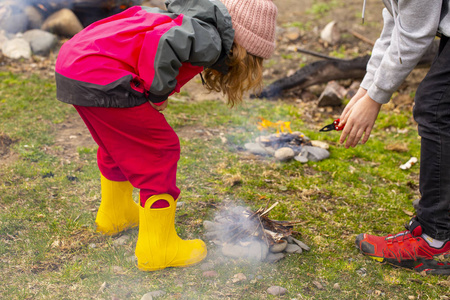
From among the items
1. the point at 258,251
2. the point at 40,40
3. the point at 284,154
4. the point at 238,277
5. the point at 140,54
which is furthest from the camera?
the point at 40,40

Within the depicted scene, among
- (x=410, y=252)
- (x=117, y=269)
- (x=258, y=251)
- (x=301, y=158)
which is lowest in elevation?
(x=301, y=158)

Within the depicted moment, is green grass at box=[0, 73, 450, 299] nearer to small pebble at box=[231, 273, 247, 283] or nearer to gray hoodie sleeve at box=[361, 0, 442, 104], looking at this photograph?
small pebble at box=[231, 273, 247, 283]

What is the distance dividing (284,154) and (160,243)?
6.52 feet

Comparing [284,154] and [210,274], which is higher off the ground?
[210,274]

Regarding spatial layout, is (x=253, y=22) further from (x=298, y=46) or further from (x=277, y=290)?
(x=298, y=46)

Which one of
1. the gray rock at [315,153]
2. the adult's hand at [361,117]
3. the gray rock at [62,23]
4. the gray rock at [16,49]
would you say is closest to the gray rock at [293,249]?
the adult's hand at [361,117]

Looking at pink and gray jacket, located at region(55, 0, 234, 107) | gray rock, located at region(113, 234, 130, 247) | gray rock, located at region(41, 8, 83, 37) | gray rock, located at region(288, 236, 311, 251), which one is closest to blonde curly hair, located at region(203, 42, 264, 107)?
pink and gray jacket, located at region(55, 0, 234, 107)

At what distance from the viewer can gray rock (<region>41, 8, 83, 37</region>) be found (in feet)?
24.8

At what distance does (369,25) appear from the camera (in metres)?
8.34

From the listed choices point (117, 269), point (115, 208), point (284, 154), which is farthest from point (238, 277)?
point (284, 154)

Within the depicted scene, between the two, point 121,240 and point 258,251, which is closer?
point 258,251

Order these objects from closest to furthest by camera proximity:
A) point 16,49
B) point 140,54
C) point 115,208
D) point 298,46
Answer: point 140,54, point 115,208, point 16,49, point 298,46

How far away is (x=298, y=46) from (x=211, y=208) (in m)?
5.64

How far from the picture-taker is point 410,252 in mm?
2600
